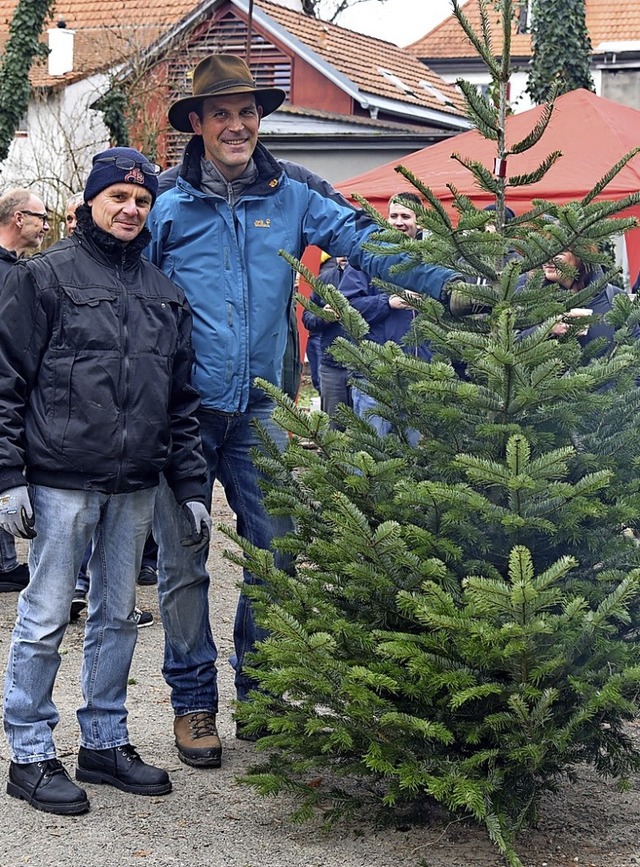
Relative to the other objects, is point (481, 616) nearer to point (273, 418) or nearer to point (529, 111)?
point (273, 418)

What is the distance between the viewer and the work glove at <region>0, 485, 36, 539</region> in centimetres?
395

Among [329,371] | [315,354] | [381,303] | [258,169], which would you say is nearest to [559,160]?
[315,354]

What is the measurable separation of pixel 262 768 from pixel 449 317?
147 cm

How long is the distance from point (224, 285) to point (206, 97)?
0.65 metres

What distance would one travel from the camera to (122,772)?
14.3 ft

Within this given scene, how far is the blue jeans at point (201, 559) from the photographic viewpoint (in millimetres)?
4633

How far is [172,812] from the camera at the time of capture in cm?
418

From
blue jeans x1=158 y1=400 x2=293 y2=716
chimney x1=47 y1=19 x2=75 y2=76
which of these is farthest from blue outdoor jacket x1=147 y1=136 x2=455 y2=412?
chimney x1=47 y1=19 x2=75 y2=76

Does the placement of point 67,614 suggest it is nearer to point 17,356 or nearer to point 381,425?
point 17,356

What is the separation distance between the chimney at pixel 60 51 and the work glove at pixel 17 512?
29.2 m

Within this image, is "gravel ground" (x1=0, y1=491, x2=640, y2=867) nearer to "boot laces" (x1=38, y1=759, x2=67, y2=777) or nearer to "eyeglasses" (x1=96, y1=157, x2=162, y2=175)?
"boot laces" (x1=38, y1=759, x2=67, y2=777)

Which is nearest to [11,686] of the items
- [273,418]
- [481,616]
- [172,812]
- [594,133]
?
[172,812]

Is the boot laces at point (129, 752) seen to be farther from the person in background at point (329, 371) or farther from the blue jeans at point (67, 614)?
the person in background at point (329, 371)

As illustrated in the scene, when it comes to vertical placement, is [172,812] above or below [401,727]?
below
